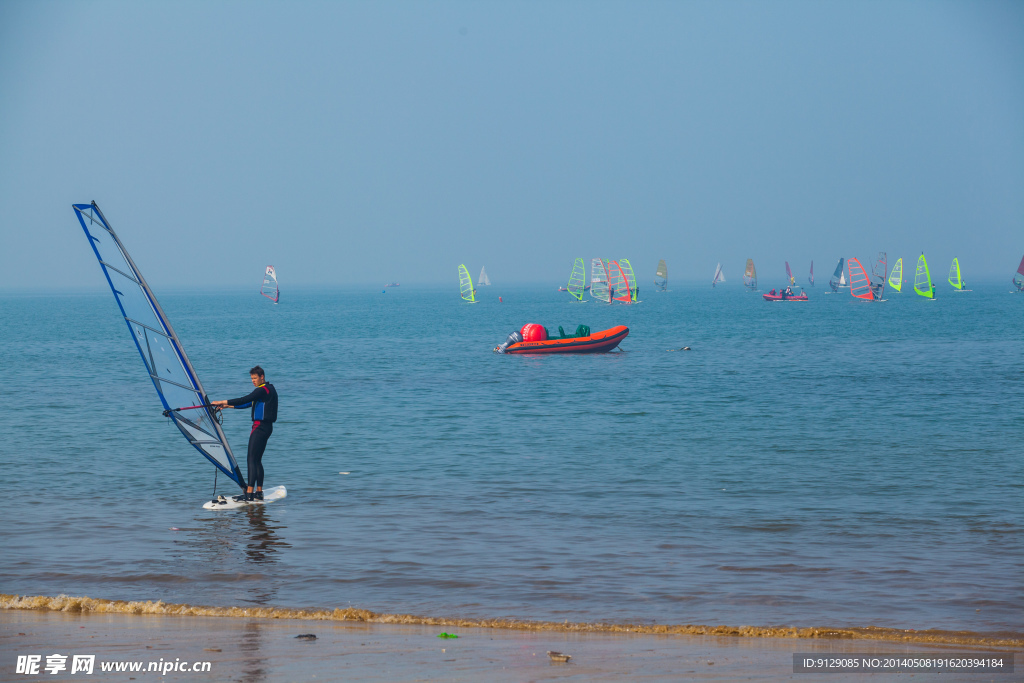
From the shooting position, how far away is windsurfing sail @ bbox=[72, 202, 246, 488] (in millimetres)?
11559

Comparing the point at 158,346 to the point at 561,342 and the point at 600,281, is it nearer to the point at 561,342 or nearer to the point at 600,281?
the point at 561,342

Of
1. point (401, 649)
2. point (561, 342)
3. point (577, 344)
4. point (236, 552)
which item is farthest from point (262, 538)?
point (577, 344)

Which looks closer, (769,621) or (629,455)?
(769,621)

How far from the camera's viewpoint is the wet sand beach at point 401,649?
6.27 metres

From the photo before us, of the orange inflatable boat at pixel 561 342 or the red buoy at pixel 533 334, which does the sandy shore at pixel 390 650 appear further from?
the red buoy at pixel 533 334

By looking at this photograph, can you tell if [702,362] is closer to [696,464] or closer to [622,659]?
[696,464]

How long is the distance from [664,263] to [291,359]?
15315 centimetres

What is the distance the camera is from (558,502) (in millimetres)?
14445

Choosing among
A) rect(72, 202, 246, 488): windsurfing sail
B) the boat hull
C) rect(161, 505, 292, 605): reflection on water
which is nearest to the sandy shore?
rect(161, 505, 292, 605): reflection on water

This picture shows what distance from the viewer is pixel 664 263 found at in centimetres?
19638

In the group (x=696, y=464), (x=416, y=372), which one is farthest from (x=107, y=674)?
(x=416, y=372)

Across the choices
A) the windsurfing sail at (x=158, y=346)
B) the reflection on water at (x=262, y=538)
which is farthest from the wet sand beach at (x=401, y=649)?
the windsurfing sail at (x=158, y=346)

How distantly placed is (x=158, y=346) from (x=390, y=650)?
7162mm

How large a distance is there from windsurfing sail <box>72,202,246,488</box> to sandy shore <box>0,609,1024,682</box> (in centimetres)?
472
